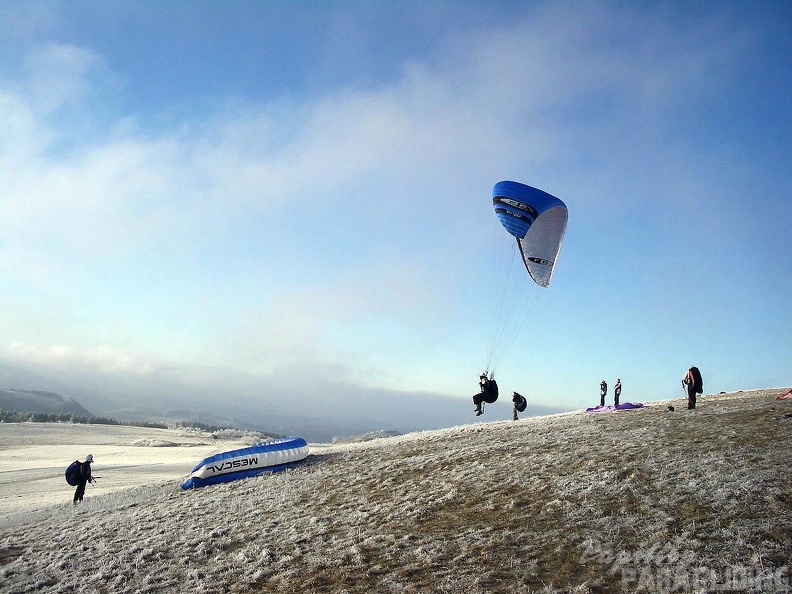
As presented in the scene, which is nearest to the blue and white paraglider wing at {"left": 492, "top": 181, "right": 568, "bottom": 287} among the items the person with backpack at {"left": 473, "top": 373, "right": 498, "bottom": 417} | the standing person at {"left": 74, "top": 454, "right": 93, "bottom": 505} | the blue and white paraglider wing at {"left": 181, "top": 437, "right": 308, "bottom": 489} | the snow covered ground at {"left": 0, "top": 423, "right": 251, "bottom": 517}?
the person with backpack at {"left": 473, "top": 373, "right": 498, "bottom": 417}

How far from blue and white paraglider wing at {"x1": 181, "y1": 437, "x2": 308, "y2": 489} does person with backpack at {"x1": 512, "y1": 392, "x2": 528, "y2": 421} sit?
12.4 meters

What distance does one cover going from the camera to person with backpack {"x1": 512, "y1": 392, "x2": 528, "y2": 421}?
28109 mm

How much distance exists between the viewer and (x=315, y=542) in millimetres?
11852

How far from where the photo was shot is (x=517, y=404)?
28.4 meters

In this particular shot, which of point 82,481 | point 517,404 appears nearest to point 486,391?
point 517,404

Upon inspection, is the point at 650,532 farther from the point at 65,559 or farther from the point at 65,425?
the point at 65,425

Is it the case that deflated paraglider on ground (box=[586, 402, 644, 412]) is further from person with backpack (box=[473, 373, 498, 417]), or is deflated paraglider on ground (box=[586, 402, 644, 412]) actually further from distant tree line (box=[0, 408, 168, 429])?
distant tree line (box=[0, 408, 168, 429])

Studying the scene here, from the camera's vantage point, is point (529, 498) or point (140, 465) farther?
point (140, 465)

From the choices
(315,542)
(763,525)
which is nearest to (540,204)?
(763,525)

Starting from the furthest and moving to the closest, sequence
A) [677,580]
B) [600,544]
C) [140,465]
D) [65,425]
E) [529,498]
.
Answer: [65,425], [140,465], [529,498], [600,544], [677,580]

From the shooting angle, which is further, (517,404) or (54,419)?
(54,419)

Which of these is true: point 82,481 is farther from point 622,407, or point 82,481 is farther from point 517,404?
point 622,407

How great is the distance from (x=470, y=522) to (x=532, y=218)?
1575 cm

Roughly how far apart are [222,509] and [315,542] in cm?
507
